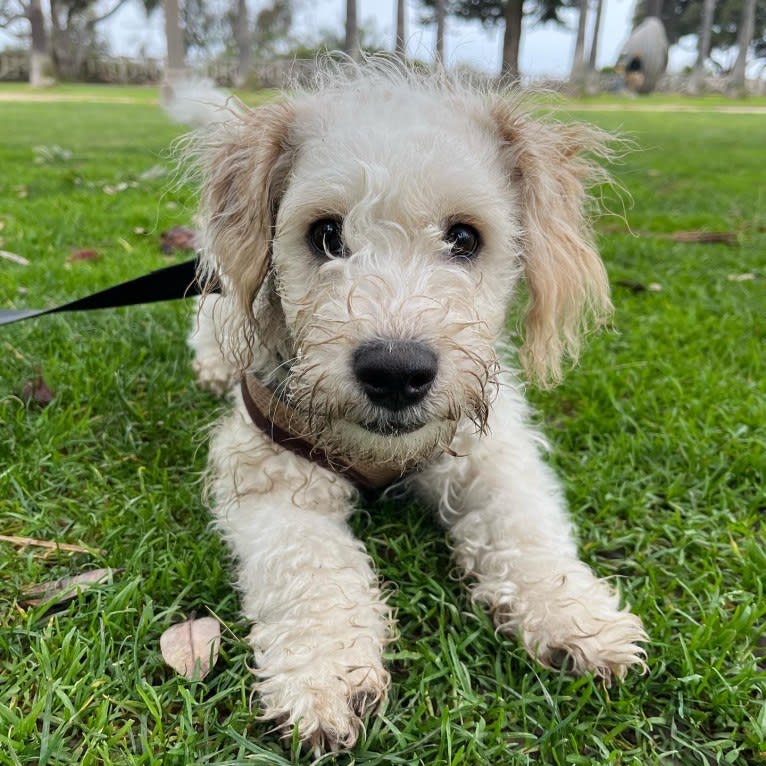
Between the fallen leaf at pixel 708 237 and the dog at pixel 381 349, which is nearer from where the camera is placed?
the dog at pixel 381 349

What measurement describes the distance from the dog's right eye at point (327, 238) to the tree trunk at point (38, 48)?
5618 centimetres

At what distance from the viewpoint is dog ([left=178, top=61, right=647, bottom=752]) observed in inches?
86.4

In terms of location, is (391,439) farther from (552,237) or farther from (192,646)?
(552,237)

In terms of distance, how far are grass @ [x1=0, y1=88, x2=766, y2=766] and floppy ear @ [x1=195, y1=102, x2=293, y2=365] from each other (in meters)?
0.47

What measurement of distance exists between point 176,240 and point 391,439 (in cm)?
525

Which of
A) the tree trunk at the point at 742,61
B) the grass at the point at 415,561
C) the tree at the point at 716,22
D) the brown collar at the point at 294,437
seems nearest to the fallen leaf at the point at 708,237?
the grass at the point at 415,561

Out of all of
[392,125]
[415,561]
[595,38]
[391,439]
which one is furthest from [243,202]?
[595,38]

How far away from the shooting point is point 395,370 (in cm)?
213

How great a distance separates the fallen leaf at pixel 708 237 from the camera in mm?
7773

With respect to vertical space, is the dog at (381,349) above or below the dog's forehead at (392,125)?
below

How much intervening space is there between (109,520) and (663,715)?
205cm

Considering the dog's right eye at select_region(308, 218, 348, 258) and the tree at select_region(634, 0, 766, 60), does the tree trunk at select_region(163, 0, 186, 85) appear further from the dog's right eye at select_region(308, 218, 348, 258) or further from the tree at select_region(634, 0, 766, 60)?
the tree at select_region(634, 0, 766, 60)

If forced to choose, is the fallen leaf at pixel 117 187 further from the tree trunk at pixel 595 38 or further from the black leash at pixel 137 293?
the tree trunk at pixel 595 38

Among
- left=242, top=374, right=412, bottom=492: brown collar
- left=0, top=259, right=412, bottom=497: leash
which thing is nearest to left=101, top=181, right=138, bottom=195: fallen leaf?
left=0, top=259, right=412, bottom=497: leash
